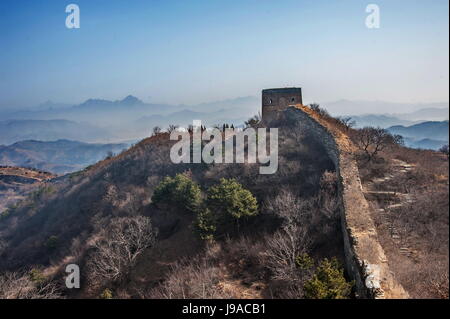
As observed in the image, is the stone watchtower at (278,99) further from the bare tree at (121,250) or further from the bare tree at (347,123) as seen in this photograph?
the bare tree at (121,250)

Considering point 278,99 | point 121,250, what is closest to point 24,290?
point 121,250

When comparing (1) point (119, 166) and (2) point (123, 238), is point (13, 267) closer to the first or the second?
(2) point (123, 238)

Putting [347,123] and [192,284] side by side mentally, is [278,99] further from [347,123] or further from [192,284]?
[192,284]

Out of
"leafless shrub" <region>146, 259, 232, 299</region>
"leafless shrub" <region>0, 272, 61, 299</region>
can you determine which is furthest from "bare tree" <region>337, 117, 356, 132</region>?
"leafless shrub" <region>0, 272, 61, 299</region>

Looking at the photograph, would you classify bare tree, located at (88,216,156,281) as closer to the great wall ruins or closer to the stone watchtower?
the great wall ruins
